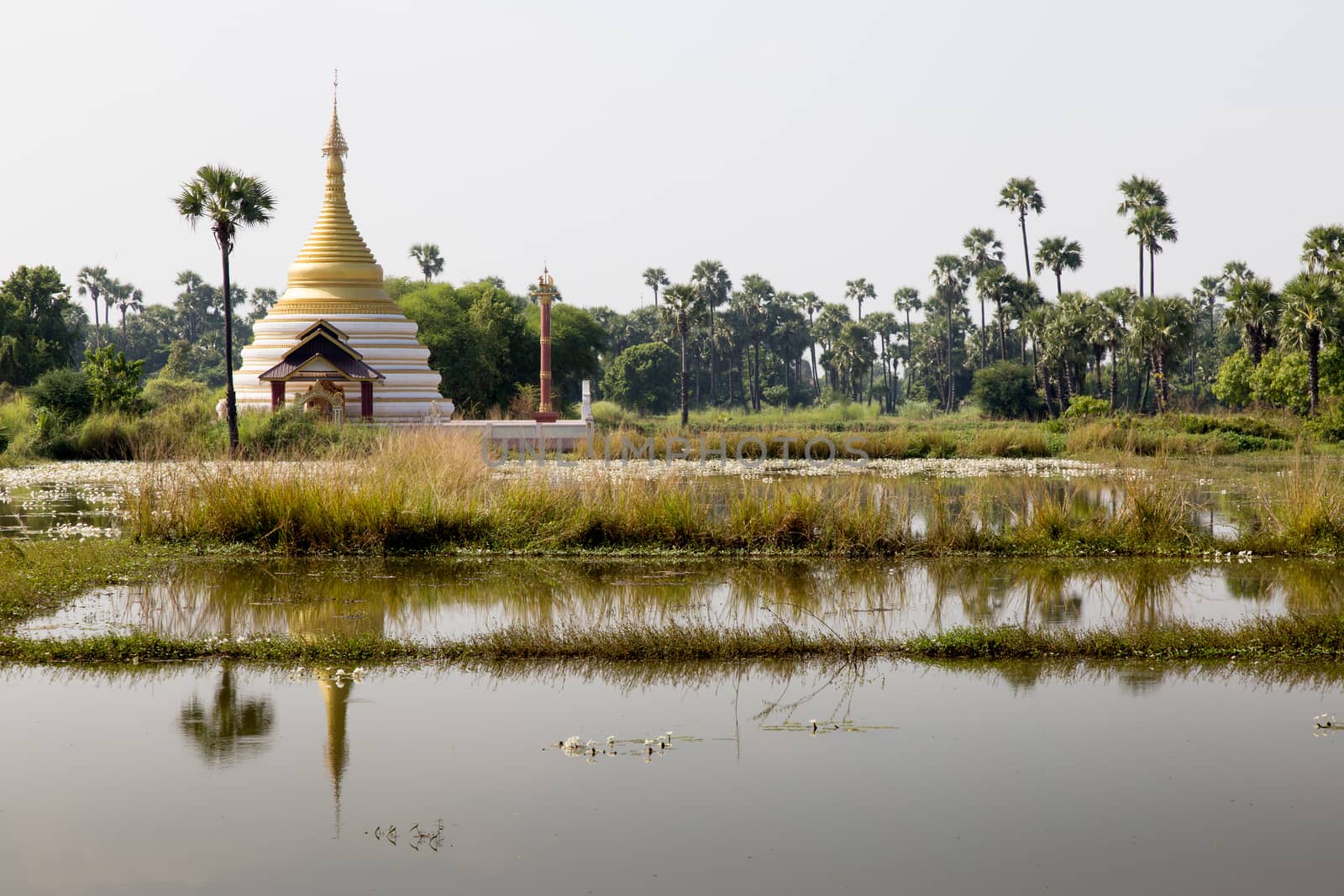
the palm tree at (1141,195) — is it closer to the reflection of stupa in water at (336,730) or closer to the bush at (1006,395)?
the bush at (1006,395)

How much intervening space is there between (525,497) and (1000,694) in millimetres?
8197

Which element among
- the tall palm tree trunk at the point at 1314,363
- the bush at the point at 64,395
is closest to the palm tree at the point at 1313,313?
the tall palm tree trunk at the point at 1314,363

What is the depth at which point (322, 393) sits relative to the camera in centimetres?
3656

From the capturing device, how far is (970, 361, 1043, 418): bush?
5938 centimetres

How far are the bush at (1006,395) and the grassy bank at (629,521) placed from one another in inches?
1729

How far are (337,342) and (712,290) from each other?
139ft

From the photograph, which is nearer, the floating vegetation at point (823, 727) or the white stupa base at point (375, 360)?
the floating vegetation at point (823, 727)

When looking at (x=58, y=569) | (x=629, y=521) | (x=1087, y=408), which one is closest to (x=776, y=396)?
(x=1087, y=408)

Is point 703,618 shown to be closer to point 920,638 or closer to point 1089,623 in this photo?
point 920,638

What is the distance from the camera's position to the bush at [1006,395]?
59.4m

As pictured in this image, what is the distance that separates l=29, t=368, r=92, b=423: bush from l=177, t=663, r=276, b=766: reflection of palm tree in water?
1043 inches

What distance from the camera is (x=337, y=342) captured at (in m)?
37.4

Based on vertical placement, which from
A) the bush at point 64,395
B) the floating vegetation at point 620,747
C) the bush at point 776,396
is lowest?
the floating vegetation at point 620,747

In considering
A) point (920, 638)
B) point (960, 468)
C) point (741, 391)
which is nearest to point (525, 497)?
point (920, 638)
